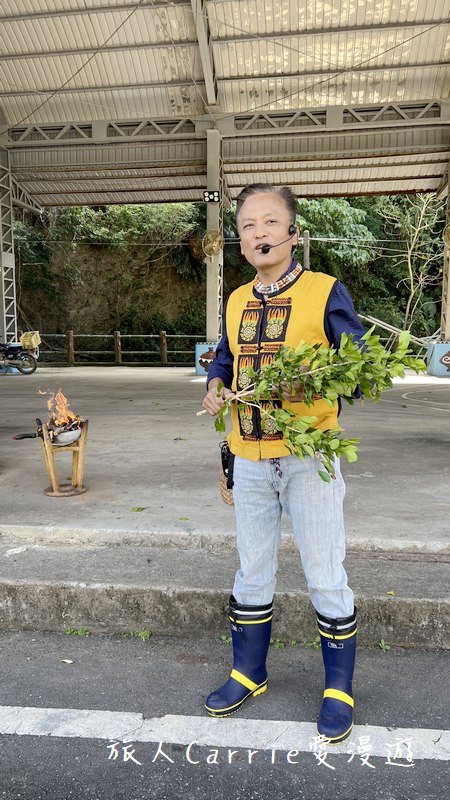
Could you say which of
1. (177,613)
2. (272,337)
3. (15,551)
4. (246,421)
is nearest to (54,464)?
(15,551)

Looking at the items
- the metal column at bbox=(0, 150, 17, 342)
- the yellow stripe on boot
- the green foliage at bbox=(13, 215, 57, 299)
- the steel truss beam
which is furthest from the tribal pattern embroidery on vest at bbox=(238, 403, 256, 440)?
the green foliage at bbox=(13, 215, 57, 299)

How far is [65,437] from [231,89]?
1093 centimetres

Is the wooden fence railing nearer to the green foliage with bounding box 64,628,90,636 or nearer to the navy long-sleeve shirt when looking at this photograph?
the green foliage with bounding box 64,628,90,636

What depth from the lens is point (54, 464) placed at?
388 centimetres

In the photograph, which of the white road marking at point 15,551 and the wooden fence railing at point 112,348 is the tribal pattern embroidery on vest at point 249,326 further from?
the wooden fence railing at point 112,348

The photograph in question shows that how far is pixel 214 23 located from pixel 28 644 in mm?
11543

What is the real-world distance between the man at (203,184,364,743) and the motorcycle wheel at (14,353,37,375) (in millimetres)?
13745

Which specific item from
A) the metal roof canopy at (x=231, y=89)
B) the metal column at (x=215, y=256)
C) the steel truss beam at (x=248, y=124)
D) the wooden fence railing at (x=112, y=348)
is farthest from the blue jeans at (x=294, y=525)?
the wooden fence railing at (x=112, y=348)

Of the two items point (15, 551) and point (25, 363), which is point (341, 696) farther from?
point (25, 363)

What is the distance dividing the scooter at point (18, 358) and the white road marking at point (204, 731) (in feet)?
44.7

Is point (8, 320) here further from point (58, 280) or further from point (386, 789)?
point (386, 789)

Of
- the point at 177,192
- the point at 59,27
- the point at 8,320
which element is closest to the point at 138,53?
the point at 59,27

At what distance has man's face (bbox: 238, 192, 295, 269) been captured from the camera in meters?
1.85

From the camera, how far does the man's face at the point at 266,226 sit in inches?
72.9
